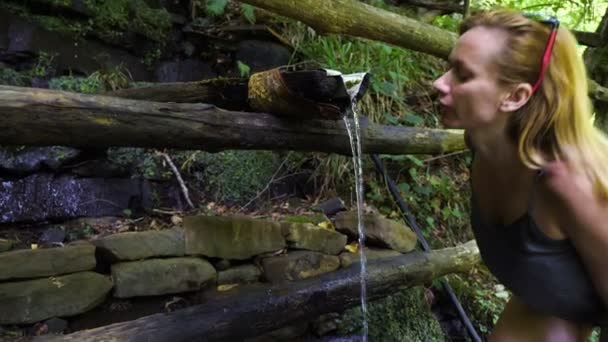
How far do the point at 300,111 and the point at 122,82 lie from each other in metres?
1.97

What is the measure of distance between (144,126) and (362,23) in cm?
124

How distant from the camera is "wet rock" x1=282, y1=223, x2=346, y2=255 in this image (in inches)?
114

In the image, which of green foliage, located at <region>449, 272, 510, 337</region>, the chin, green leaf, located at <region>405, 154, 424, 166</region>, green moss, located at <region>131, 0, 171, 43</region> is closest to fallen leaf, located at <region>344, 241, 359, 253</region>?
green foliage, located at <region>449, 272, 510, 337</region>

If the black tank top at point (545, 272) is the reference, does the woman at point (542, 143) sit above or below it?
above

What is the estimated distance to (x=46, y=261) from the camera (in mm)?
2158

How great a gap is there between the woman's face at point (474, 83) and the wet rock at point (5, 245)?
6.67 feet

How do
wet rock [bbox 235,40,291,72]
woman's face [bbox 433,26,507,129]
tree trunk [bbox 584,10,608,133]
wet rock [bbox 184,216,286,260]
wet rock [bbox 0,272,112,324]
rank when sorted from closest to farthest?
woman's face [bbox 433,26,507,129]
wet rock [bbox 0,272,112,324]
wet rock [bbox 184,216,286,260]
wet rock [bbox 235,40,291,72]
tree trunk [bbox 584,10,608,133]

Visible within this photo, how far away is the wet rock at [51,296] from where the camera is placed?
2.03 metres

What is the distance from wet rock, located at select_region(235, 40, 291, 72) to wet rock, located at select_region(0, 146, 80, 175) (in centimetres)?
177

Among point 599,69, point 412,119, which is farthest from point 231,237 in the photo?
point 599,69

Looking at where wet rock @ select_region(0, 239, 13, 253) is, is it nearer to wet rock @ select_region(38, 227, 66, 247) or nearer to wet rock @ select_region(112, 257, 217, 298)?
wet rock @ select_region(38, 227, 66, 247)

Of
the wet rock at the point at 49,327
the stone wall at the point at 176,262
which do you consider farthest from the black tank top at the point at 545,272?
the wet rock at the point at 49,327

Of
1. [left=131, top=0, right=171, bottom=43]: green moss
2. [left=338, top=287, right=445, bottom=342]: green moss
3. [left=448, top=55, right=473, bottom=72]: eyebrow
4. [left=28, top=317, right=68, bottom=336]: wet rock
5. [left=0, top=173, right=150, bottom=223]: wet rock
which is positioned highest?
[left=131, top=0, right=171, bottom=43]: green moss

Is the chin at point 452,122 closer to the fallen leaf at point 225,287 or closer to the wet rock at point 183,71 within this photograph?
the fallen leaf at point 225,287
